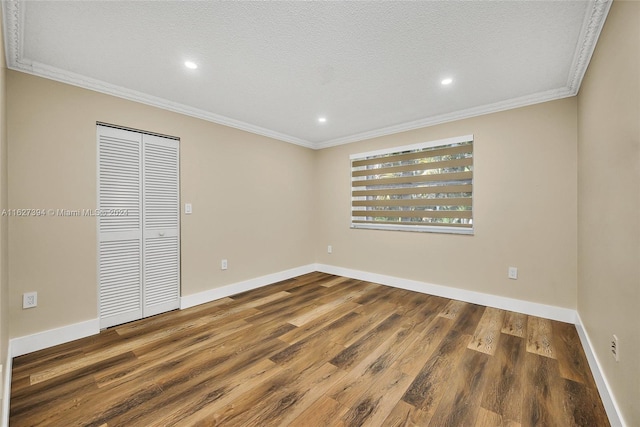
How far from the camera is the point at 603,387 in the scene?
1612 mm

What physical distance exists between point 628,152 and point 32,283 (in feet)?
13.4

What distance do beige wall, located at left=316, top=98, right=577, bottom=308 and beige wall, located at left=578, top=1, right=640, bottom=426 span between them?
0.59 meters

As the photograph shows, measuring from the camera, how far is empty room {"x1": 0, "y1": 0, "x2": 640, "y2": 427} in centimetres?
159

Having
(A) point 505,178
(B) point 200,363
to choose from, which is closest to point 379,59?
(A) point 505,178

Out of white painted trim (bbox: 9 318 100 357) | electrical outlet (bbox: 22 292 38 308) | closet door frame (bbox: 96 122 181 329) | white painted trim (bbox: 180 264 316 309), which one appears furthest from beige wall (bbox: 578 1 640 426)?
electrical outlet (bbox: 22 292 38 308)

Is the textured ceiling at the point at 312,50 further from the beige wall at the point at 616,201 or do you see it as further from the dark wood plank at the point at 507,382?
the dark wood plank at the point at 507,382

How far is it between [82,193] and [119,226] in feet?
1.40

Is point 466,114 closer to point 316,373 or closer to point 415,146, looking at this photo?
point 415,146

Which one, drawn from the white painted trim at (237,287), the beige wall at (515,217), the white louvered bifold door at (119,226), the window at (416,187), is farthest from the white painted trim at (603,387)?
the white louvered bifold door at (119,226)

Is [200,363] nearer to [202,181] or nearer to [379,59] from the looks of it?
[202,181]

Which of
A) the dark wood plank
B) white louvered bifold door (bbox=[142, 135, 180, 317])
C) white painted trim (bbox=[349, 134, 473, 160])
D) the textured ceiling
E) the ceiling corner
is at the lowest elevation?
the dark wood plank

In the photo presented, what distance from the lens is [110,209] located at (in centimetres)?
263

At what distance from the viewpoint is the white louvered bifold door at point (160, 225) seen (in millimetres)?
2879

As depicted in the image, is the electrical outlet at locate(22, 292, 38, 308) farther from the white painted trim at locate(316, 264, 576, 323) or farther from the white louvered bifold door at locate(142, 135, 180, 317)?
the white painted trim at locate(316, 264, 576, 323)
